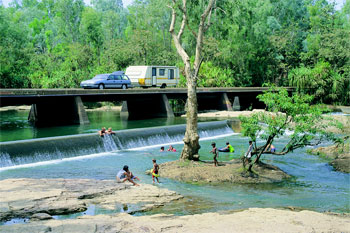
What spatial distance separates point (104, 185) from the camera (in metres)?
16.4

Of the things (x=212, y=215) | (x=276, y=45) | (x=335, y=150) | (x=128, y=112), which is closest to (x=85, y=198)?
(x=212, y=215)

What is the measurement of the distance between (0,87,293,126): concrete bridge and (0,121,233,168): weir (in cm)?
842

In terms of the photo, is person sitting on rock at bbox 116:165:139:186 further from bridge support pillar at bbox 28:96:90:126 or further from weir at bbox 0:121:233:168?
bridge support pillar at bbox 28:96:90:126

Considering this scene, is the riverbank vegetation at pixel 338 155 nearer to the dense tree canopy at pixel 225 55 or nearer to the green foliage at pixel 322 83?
the dense tree canopy at pixel 225 55

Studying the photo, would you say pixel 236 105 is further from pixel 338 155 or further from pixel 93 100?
pixel 338 155

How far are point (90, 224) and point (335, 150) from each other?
18163mm

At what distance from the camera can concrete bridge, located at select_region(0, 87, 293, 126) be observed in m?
32.8

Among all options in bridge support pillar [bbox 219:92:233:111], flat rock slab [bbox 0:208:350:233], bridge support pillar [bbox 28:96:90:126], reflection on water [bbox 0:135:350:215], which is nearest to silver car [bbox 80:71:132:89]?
bridge support pillar [bbox 28:96:90:126]

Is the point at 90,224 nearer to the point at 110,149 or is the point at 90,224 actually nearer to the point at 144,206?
the point at 144,206

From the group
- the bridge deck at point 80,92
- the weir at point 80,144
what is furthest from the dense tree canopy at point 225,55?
the weir at point 80,144

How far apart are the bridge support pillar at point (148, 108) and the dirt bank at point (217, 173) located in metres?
23.3

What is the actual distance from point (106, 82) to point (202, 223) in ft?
101

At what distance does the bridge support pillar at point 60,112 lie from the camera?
36250 millimetres

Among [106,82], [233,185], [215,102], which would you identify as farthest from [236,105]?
[233,185]
